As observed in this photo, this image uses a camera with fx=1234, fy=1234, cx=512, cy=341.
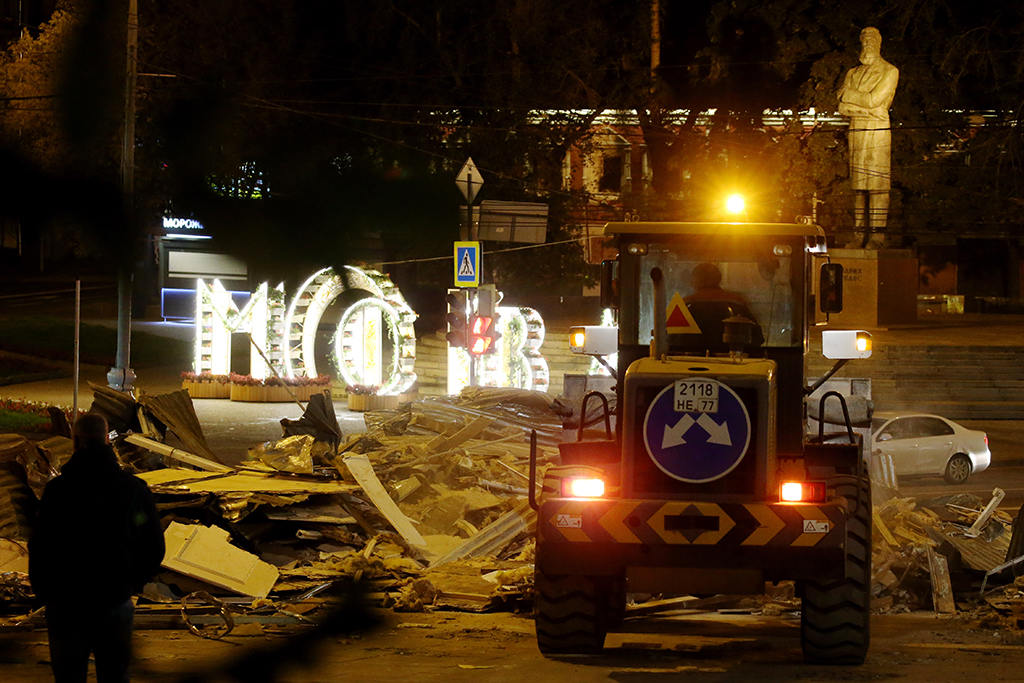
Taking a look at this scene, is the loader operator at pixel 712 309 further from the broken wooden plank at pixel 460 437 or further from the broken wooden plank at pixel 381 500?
the broken wooden plank at pixel 460 437

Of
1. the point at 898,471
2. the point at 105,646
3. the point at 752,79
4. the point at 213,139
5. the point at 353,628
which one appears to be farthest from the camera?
the point at 752,79

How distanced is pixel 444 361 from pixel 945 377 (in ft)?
40.7

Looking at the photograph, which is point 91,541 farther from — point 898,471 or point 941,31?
point 941,31

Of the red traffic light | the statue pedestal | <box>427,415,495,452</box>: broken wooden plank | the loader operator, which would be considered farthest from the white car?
the statue pedestal

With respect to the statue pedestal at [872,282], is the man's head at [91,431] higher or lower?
lower

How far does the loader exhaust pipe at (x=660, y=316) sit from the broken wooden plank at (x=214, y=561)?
3.66 m

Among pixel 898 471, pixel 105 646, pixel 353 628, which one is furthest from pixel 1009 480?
pixel 353 628

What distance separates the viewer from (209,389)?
2839 centimetres

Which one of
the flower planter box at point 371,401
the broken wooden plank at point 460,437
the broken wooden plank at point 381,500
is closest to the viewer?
the broken wooden plank at point 381,500

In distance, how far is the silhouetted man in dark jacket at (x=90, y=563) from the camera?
4.58 meters

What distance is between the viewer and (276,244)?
172 centimetres

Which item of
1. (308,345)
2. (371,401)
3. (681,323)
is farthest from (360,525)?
(308,345)

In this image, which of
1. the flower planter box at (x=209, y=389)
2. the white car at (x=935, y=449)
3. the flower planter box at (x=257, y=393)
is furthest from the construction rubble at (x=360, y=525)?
the flower planter box at (x=209, y=389)

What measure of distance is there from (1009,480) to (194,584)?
13043mm
